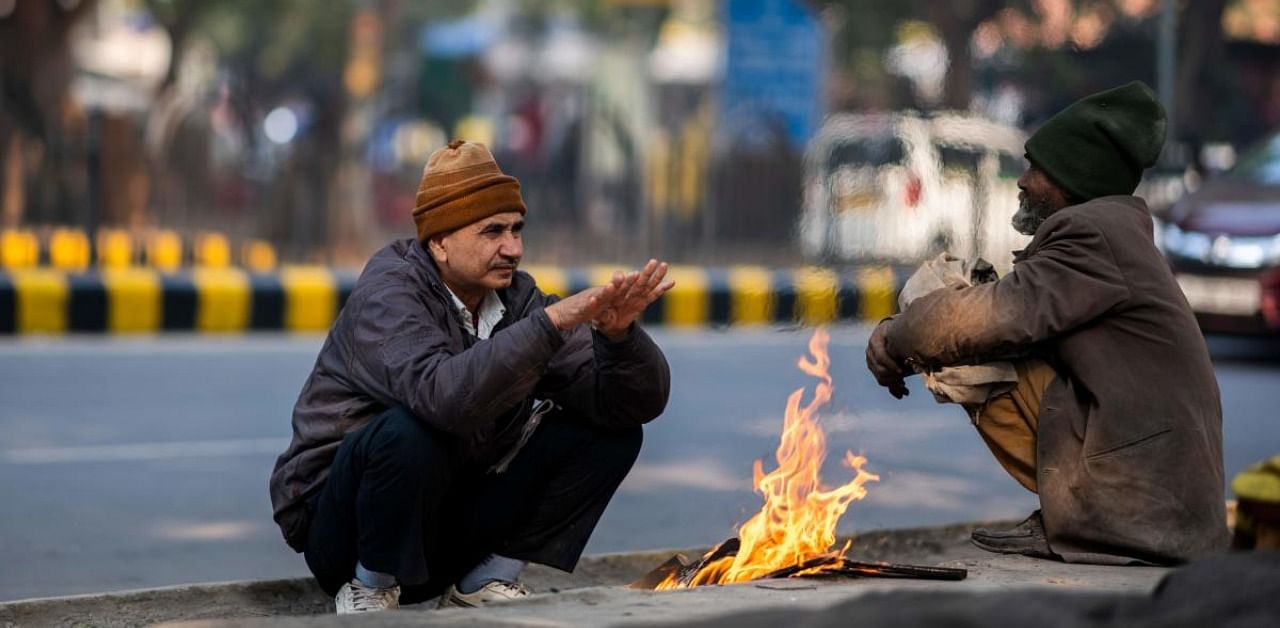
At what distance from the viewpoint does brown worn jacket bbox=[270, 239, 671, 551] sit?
159 inches

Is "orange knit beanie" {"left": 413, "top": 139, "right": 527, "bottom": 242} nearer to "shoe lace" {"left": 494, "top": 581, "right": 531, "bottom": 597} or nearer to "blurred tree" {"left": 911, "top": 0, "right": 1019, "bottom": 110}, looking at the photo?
"shoe lace" {"left": 494, "top": 581, "right": 531, "bottom": 597}

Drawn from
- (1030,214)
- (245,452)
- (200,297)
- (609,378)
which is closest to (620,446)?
A: (609,378)

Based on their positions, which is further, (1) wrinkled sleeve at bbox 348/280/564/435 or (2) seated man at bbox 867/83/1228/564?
(2) seated man at bbox 867/83/1228/564

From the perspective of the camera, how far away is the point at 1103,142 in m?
4.38

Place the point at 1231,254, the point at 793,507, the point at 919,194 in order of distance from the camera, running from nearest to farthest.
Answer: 1. the point at 793,507
2. the point at 1231,254
3. the point at 919,194

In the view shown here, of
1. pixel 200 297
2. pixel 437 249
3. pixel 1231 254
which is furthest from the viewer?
pixel 200 297

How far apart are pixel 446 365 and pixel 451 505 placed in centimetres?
56

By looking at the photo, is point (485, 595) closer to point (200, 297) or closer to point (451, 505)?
point (451, 505)

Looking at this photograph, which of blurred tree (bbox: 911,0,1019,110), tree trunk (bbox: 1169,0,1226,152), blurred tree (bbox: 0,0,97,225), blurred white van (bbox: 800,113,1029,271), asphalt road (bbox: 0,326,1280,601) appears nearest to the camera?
asphalt road (bbox: 0,326,1280,601)

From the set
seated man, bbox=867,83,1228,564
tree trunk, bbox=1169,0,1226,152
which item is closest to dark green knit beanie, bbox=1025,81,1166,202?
seated man, bbox=867,83,1228,564

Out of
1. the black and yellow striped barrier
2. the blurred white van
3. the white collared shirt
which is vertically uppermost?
the white collared shirt

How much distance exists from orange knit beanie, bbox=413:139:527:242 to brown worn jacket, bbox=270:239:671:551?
0.11 meters

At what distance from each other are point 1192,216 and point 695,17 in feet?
94.3

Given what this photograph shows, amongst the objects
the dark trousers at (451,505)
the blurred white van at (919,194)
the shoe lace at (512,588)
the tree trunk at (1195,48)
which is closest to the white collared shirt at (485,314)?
the dark trousers at (451,505)
